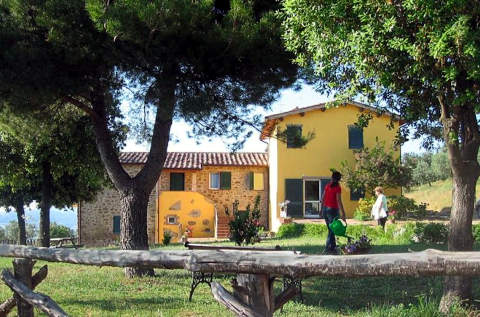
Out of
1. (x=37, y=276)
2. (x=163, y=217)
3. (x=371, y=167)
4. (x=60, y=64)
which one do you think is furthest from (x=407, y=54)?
(x=163, y=217)

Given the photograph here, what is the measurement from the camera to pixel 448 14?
5680mm

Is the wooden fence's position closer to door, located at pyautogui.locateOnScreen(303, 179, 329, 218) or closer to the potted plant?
the potted plant

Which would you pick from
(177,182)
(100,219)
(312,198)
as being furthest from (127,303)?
(100,219)

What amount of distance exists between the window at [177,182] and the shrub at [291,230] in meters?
8.85

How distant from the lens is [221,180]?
2903cm

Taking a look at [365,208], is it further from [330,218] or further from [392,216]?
[330,218]

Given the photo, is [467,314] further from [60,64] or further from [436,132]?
[60,64]

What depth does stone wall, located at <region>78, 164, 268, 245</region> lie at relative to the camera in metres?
28.9

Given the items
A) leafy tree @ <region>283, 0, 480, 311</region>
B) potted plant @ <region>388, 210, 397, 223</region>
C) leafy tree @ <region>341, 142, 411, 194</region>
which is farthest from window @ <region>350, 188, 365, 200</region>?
leafy tree @ <region>283, 0, 480, 311</region>

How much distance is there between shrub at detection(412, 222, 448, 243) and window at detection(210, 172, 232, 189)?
50.0 feet

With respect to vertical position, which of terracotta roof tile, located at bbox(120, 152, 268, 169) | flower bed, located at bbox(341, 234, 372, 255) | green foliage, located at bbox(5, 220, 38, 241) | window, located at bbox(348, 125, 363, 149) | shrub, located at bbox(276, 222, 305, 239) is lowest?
green foliage, located at bbox(5, 220, 38, 241)

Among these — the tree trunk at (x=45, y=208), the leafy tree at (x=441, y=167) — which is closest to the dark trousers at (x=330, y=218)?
the tree trunk at (x=45, y=208)

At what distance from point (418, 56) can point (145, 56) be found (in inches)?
172

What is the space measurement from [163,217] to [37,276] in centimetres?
2388
